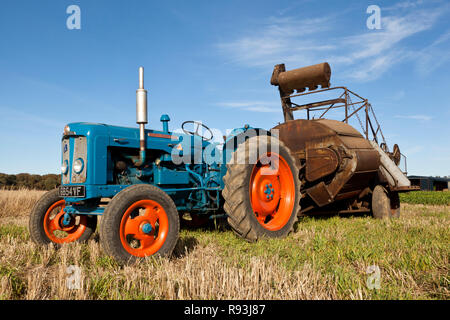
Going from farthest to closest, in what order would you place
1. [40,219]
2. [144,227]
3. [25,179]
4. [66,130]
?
[25,179] → [40,219] → [66,130] → [144,227]

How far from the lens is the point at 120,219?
3.34 metres

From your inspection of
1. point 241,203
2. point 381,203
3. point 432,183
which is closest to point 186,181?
point 241,203

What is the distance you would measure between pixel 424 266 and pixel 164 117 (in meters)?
3.59

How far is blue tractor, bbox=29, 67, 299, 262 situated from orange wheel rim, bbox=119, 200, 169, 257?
0.03ft

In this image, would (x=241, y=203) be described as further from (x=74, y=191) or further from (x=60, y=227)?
(x=60, y=227)

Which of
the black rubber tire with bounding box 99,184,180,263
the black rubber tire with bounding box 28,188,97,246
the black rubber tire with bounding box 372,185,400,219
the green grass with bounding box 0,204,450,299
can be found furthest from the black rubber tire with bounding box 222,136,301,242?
the black rubber tire with bounding box 372,185,400,219

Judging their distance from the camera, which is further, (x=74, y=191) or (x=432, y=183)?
(x=432, y=183)

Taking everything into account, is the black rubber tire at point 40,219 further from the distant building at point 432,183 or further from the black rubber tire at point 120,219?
the distant building at point 432,183

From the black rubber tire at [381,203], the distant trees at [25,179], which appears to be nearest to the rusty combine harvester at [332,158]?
the black rubber tire at [381,203]

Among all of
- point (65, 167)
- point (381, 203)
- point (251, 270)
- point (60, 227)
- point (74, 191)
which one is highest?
point (65, 167)

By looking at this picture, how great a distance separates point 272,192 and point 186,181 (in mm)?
1317

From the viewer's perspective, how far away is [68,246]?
416cm

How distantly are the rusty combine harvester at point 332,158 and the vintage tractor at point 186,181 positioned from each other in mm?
23

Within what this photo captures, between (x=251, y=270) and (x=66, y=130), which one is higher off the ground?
(x=66, y=130)
